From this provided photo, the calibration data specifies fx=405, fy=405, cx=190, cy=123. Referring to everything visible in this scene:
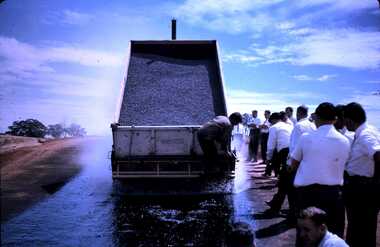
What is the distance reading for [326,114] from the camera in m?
4.00

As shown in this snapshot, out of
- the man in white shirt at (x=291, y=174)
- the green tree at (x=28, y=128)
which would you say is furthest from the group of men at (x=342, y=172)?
the green tree at (x=28, y=128)

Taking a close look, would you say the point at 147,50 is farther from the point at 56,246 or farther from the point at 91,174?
the point at 56,246

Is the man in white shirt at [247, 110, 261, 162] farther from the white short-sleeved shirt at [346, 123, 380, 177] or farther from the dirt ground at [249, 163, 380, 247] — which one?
the white short-sleeved shirt at [346, 123, 380, 177]

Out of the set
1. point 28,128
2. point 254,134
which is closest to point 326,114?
point 254,134

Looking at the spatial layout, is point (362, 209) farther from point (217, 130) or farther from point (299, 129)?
point (217, 130)

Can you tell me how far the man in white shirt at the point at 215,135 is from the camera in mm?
7387

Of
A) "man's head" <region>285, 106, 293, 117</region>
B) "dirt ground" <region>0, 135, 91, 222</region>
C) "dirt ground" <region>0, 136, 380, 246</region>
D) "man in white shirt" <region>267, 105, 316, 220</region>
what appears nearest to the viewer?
"dirt ground" <region>0, 136, 380, 246</region>

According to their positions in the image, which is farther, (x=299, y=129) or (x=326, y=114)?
(x=299, y=129)

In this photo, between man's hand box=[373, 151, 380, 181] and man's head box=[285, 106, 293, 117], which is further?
man's head box=[285, 106, 293, 117]

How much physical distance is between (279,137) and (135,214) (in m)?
3.16

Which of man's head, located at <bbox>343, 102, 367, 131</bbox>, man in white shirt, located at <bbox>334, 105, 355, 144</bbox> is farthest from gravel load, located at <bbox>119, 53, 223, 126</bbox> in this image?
man's head, located at <bbox>343, 102, 367, 131</bbox>

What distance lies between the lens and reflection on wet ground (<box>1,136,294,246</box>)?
5.22 meters

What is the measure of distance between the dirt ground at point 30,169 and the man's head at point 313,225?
5056mm

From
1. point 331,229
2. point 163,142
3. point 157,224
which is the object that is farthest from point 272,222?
point 163,142
